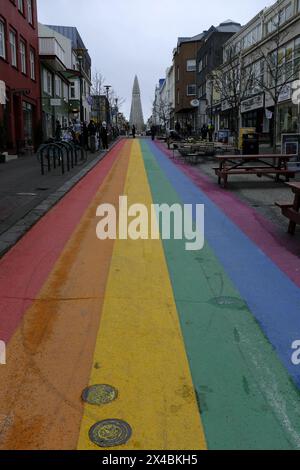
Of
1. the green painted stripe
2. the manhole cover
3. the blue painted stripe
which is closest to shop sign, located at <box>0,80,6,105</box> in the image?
the blue painted stripe

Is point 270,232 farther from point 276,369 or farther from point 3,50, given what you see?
Answer: point 3,50

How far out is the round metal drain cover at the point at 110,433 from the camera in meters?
2.87

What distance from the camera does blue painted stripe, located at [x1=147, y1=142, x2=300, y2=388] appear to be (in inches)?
168

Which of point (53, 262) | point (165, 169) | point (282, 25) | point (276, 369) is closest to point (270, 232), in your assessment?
point (53, 262)

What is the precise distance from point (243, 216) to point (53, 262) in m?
4.32

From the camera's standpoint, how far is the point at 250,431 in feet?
9.70

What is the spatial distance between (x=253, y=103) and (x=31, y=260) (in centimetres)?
3580

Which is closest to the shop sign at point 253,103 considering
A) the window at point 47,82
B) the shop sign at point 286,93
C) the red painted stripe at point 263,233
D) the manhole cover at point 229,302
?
the shop sign at point 286,93

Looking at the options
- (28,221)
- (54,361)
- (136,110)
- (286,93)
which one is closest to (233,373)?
(54,361)

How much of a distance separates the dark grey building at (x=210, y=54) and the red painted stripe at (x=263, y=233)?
43.1 meters

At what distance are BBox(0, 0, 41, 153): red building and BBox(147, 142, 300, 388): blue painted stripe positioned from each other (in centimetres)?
1818

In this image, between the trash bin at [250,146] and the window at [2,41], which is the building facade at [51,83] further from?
the trash bin at [250,146]

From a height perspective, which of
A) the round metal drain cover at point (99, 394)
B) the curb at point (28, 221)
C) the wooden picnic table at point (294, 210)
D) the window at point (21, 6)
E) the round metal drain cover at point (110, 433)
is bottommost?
the round metal drain cover at point (110, 433)

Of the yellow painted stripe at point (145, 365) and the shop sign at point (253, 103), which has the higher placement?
the shop sign at point (253, 103)
